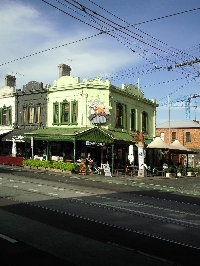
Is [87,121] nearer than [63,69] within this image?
Yes

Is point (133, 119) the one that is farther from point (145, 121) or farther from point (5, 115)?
point (5, 115)

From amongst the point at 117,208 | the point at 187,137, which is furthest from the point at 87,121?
the point at 187,137

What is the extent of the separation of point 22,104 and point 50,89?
15.9ft

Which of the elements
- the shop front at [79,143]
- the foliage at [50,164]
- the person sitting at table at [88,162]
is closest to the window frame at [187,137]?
the shop front at [79,143]

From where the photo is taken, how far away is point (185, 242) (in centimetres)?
804

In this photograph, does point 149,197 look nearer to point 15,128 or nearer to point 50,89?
point 50,89

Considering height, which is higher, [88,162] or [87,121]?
[87,121]

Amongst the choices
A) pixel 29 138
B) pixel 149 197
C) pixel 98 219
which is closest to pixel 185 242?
pixel 98 219

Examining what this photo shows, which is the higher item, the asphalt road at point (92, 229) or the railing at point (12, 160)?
the railing at point (12, 160)

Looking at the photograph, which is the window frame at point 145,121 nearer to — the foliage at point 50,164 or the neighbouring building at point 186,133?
the foliage at point 50,164

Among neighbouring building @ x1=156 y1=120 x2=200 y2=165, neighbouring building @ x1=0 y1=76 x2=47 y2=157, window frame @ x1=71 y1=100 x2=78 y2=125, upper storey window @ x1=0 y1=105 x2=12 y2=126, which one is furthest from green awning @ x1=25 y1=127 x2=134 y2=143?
neighbouring building @ x1=156 y1=120 x2=200 y2=165

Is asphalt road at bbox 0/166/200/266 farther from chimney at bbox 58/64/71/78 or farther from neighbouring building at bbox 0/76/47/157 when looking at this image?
chimney at bbox 58/64/71/78

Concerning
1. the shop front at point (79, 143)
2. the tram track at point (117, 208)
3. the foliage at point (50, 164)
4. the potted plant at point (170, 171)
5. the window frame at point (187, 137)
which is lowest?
the tram track at point (117, 208)

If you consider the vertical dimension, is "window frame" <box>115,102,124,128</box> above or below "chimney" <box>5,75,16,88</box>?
below
